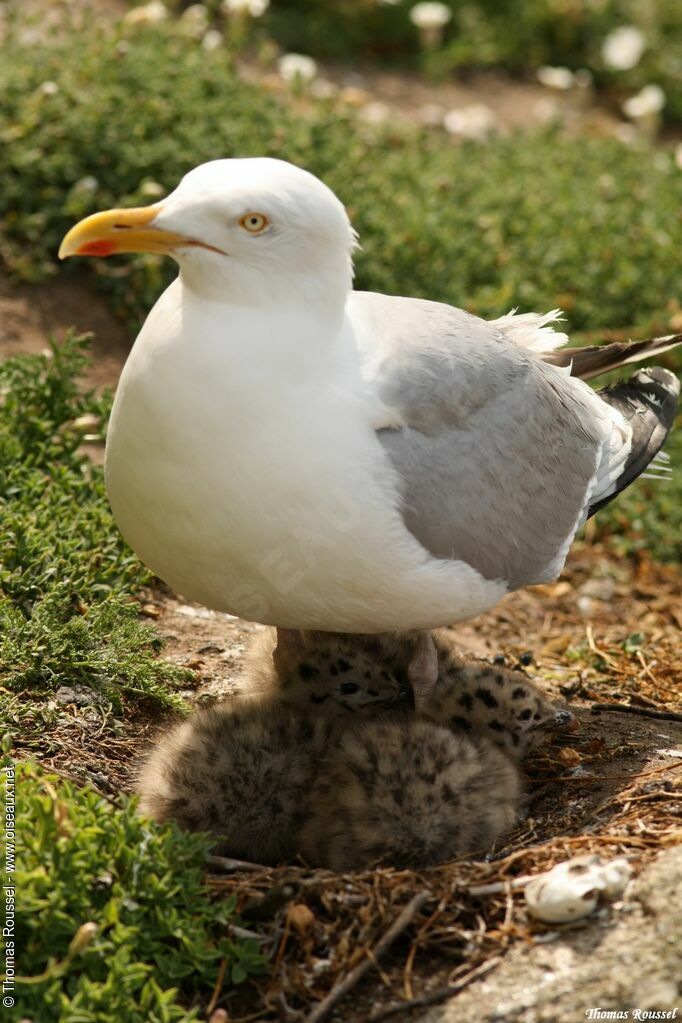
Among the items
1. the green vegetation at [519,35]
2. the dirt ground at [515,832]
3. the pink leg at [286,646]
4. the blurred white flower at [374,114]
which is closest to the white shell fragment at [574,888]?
the dirt ground at [515,832]

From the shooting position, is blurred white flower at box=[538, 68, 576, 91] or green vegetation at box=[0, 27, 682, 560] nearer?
green vegetation at box=[0, 27, 682, 560]

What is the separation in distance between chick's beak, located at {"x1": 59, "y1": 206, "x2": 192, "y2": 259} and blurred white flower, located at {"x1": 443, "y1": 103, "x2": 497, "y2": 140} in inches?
238

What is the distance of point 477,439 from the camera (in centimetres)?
469

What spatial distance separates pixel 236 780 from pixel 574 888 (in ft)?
3.71

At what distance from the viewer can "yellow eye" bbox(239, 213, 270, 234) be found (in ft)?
13.5

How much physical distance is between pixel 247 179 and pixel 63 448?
2.29 meters

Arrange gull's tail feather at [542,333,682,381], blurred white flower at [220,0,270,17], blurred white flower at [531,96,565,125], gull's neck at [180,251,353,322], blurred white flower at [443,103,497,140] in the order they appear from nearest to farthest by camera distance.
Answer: gull's neck at [180,251,353,322]
gull's tail feather at [542,333,682,381]
blurred white flower at [220,0,270,17]
blurred white flower at [443,103,497,140]
blurred white flower at [531,96,565,125]

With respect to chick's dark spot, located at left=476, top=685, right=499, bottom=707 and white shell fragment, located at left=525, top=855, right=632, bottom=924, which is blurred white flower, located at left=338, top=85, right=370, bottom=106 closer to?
chick's dark spot, located at left=476, top=685, right=499, bottom=707

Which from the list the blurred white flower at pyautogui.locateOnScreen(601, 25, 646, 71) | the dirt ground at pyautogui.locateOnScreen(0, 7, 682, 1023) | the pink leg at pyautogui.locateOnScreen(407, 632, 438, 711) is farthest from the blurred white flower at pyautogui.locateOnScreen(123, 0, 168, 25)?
the pink leg at pyautogui.locateOnScreen(407, 632, 438, 711)

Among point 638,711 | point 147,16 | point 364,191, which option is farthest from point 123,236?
point 147,16

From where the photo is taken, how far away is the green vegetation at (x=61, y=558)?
16.5 ft

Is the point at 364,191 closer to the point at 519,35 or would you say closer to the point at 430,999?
the point at 519,35

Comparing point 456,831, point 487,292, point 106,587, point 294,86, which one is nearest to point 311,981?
point 456,831

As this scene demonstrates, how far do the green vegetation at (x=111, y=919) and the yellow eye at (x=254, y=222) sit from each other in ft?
5.44
